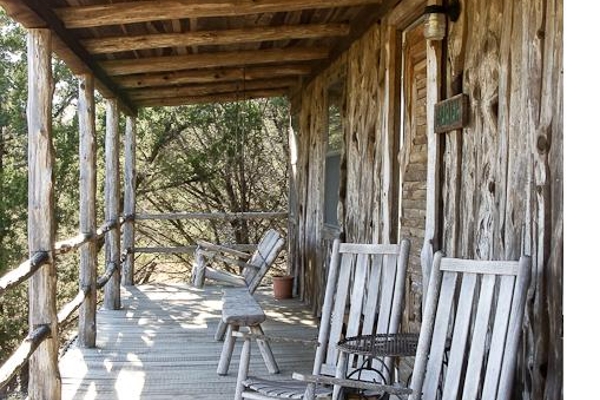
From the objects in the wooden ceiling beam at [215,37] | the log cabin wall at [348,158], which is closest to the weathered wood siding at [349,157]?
the log cabin wall at [348,158]

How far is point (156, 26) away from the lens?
4844 millimetres

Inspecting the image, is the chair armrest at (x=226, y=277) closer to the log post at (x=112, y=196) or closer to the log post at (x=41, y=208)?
the log post at (x=112, y=196)

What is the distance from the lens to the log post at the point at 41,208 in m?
3.72

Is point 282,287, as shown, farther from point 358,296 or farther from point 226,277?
point 358,296

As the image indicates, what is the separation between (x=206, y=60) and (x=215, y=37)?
0.83 metres

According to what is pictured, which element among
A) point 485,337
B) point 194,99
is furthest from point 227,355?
point 194,99

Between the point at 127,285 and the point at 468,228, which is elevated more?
the point at 468,228

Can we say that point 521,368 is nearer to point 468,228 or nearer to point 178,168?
point 468,228

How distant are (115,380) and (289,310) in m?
2.81

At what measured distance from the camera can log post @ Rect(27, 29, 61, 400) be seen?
372 centimetres

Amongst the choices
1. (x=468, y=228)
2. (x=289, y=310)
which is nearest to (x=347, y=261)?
(x=468, y=228)

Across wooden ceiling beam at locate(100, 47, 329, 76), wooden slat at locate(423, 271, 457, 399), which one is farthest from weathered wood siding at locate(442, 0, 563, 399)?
wooden ceiling beam at locate(100, 47, 329, 76)

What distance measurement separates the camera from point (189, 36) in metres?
4.88

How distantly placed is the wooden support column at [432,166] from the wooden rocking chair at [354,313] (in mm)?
213
